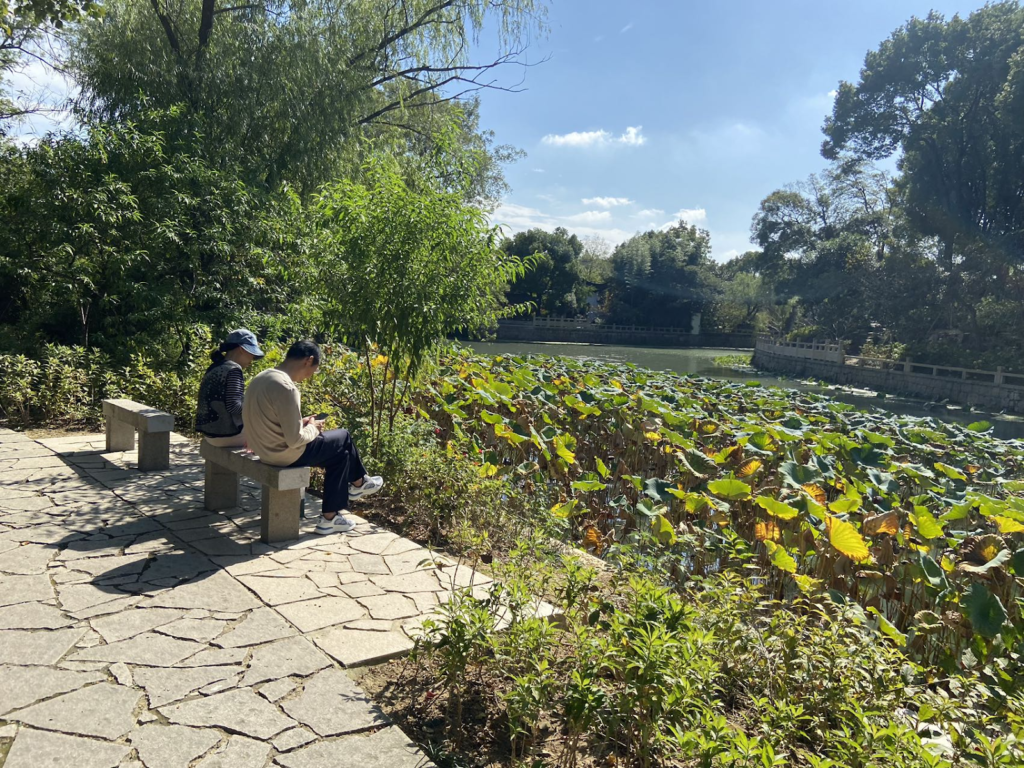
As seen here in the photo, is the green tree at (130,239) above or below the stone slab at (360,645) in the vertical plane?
above

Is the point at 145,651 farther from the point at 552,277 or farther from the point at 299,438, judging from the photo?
the point at 552,277

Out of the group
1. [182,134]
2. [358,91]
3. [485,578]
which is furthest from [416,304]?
[358,91]

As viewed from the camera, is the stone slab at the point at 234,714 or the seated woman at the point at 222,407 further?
the seated woman at the point at 222,407

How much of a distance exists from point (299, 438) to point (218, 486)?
3.07ft

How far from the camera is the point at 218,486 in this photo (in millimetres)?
4223

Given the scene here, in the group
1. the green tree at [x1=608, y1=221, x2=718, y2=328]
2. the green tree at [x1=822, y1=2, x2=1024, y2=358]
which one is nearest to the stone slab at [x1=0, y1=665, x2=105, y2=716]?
the green tree at [x1=822, y1=2, x2=1024, y2=358]

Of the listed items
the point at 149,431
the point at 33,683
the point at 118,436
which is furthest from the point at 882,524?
the point at 118,436

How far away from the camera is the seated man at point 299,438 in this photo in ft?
11.8

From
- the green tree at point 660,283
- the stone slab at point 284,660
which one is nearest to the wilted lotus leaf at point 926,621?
the stone slab at point 284,660

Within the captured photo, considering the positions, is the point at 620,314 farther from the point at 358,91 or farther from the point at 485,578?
the point at 485,578

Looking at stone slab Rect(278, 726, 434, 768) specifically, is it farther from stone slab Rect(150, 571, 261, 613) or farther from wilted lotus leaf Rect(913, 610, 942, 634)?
wilted lotus leaf Rect(913, 610, 942, 634)

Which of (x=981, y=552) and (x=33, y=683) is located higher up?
(x=981, y=552)

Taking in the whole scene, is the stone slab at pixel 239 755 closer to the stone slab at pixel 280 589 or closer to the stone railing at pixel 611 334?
the stone slab at pixel 280 589

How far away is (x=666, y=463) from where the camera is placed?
6512 millimetres
